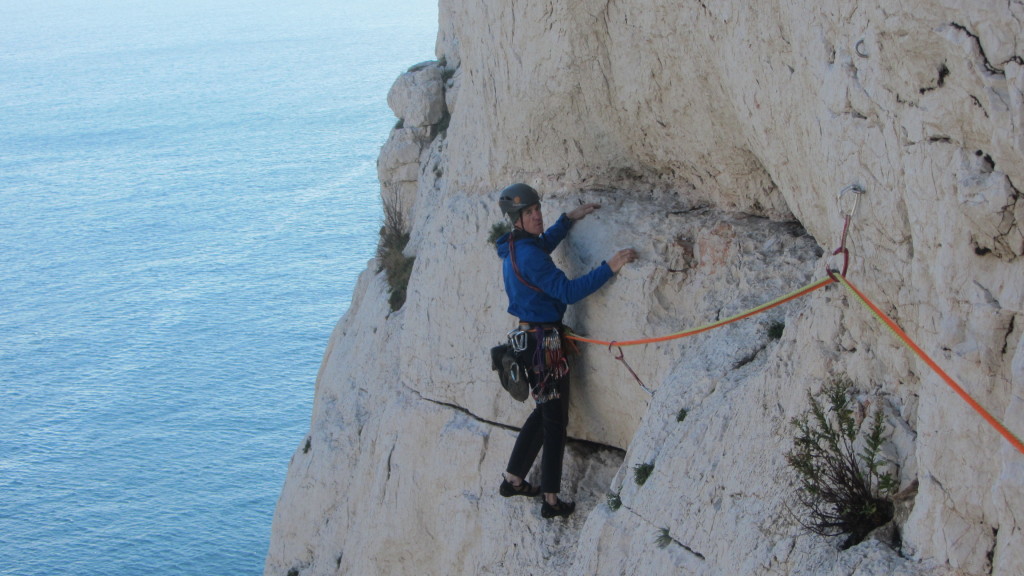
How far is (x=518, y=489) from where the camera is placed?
8461mm

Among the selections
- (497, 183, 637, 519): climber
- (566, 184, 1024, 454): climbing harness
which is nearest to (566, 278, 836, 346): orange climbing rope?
(566, 184, 1024, 454): climbing harness

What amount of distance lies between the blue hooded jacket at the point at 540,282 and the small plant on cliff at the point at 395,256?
4.02m

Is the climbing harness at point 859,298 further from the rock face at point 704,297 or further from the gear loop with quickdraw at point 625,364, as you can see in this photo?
the gear loop with quickdraw at point 625,364

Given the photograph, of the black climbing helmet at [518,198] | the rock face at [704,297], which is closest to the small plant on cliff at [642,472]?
the rock face at [704,297]

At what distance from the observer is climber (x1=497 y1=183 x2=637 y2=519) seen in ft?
24.9

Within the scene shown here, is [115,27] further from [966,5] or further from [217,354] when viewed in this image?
[966,5]

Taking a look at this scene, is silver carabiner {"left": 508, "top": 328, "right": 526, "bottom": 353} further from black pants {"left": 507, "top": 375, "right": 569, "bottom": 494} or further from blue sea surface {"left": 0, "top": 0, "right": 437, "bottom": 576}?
blue sea surface {"left": 0, "top": 0, "right": 437, "bottom": 576}

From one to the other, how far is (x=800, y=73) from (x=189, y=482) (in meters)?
25.1

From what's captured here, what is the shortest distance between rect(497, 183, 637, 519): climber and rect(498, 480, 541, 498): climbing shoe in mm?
71

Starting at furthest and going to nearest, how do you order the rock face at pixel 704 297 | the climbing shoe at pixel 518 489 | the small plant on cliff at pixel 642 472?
1. the climbing shoe at pixel 518 489
2. the small plant on cliff at pixel 642 472
3. the rock face at pixel 704 297

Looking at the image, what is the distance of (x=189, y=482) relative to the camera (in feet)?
91.4

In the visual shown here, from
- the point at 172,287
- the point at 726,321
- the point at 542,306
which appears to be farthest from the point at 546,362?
the point at 172,287

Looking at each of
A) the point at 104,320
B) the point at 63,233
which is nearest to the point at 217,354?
the point at 104,320

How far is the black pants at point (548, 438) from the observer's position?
313 inches
